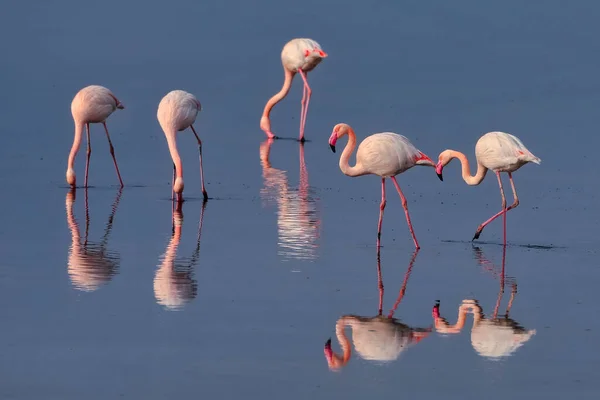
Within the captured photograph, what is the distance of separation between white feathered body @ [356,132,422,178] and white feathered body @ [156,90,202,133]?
2.71 meters

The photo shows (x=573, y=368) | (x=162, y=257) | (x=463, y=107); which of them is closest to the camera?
(x=573, y=368)

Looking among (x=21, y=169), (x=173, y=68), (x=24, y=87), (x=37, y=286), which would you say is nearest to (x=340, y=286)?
(x=37, y=286)

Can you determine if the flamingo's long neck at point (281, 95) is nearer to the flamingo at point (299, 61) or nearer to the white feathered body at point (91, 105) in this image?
the flamingo at point (299, 61)

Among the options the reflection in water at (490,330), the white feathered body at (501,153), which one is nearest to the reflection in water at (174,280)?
the reflection in water at (490,330)

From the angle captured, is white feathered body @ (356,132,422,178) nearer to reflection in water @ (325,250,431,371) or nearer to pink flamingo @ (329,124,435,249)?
pink flamingo @ (329,124,435,249)

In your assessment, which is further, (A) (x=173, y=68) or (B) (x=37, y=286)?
(A) (x=173, y=68)

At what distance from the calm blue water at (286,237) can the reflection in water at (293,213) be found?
4 centimetres

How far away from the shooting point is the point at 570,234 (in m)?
11.0

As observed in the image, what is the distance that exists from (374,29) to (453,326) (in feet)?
70.6

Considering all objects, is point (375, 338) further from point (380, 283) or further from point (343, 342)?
point (380, 283)

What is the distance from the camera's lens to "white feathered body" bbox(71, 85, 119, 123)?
13781 millimetres

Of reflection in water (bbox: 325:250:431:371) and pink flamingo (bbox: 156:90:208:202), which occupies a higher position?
pink flamingo (bbox: 156:90:208:202)

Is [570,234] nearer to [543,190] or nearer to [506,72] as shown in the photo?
[543,190]

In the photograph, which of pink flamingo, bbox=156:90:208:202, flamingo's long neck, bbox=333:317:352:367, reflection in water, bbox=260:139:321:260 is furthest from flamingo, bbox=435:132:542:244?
flamingo's long neck, bbox=333:317:352:367
